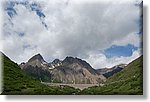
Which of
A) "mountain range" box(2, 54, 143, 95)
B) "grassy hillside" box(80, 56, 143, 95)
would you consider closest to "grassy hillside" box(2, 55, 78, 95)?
"mountain range" box(2, 54, 143, 95)

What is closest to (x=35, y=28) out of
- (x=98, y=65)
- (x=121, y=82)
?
(x=98, y=65)

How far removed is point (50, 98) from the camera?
2547mm

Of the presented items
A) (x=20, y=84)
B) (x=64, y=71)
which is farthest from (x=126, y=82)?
→ (x=20, y=84)

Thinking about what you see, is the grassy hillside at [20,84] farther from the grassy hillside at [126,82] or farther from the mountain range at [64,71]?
the grassy hillside at [126,82]

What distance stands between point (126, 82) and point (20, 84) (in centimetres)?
73

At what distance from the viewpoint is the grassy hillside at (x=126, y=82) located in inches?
99.3

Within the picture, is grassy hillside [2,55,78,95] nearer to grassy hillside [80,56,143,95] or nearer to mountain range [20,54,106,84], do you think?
mountain range [20,54,106,84]

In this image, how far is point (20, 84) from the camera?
8.37 ft

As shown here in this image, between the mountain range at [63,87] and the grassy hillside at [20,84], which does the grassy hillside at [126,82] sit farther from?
the grassy hillside at [20,84]

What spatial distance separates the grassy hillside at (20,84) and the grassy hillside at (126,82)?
18cm

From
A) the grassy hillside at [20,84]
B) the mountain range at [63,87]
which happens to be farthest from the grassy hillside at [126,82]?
the grassy hillside at [20,84]

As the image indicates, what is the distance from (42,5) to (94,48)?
47 cm

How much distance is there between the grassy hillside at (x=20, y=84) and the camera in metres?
2.54

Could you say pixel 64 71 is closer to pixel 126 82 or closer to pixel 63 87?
pixel 63 87
